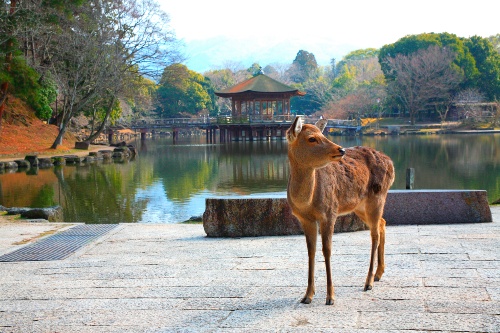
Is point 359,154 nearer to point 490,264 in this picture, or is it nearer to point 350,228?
point 490,264

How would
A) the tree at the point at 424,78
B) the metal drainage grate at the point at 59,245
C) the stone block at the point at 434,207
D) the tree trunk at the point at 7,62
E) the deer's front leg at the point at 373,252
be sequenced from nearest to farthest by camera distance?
the deer's front leg at the point at 373,252
the metal drainage grate at the point at 59,245
the stone block at the point at 434,207
the tree trunk at the point at 7,62
the tree at the point at 424,78

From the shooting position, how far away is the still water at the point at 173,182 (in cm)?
1843

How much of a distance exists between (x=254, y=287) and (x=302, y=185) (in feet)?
4.13

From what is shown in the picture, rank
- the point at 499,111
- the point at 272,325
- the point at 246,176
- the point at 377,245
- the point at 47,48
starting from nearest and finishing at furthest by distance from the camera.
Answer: the point at 272,325 → the point at 377,245 → the point at 246,176 → the point at 47,48 → the point at 499,111

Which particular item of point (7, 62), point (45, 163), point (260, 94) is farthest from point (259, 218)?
point (260, 94)

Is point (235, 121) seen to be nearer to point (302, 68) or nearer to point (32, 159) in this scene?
point (32, 159)

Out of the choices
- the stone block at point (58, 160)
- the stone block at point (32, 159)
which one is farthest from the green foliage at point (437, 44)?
the stone block at point (32, 159)

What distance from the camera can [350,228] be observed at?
8898 millimetres

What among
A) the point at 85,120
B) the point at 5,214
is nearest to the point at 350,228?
the point at 5,214

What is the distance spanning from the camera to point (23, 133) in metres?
37.9

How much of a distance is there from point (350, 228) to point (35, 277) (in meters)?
4.57

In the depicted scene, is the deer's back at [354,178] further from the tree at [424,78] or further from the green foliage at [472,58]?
the green foliage at [472,58]

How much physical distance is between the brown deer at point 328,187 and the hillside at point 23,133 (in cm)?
3168

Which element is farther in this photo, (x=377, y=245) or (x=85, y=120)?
(x=85, y=120)
